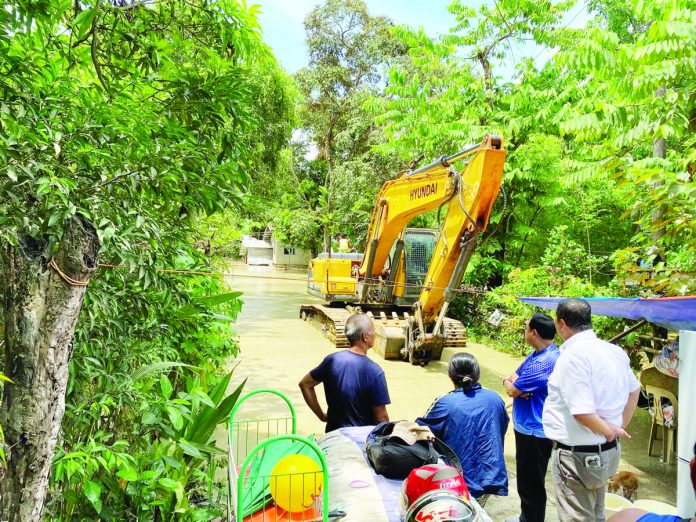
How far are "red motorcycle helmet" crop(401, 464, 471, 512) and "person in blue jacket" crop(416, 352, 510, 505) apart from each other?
2.57 ft

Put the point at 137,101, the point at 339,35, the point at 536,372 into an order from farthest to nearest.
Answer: the point at 339,35 < the point at 536,372 < the point at 137,101

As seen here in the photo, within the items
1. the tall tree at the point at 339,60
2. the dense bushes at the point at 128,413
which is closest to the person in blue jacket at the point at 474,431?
the dense bushes at the point at 128,413

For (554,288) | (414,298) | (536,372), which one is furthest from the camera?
(414,298)

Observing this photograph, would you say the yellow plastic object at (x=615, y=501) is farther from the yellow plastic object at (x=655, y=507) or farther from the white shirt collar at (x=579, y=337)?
the white shirt collar at (x=579, y=337)

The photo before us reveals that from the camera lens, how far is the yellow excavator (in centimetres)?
816

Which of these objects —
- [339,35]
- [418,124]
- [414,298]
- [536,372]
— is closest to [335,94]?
[339,35]

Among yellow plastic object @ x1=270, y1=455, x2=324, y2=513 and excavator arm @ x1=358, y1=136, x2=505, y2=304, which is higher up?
excavator arm @ x1=358, y1=136, x2=505, y2=304

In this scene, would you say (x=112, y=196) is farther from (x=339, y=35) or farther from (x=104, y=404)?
(x=339, y=35)

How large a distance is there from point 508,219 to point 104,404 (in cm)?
1349

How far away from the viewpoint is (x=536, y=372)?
3.74 meters

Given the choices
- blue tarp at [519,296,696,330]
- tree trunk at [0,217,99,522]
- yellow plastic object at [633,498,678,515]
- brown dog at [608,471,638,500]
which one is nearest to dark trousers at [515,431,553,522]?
yellow plastic object at [633,498,678,515]

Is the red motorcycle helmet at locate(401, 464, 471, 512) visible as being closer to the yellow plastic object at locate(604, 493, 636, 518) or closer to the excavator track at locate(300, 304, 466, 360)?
the yellow plastic object at locate(604, 493, 636, 518)

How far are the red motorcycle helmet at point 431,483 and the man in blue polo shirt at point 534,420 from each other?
142 centimetres

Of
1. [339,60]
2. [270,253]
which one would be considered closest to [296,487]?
[339,60]
